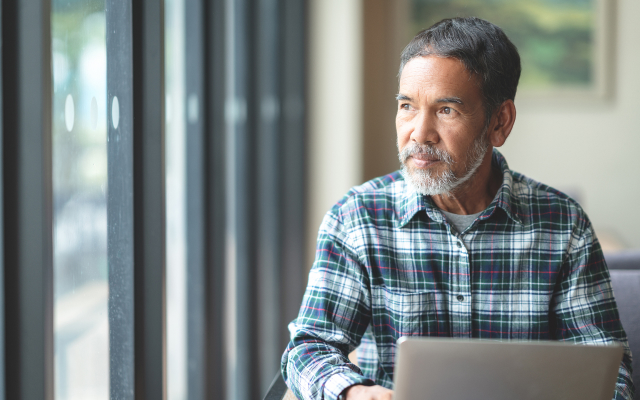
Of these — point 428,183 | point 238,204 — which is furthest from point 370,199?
point 238,204

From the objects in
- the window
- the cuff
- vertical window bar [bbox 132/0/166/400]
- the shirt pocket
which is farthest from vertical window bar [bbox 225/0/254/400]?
the cuff

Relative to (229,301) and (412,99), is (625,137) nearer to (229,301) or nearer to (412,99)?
(229,301)

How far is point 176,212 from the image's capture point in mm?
1803

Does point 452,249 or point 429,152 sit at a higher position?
point 429,152

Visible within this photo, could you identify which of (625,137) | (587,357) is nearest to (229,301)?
(587,357)

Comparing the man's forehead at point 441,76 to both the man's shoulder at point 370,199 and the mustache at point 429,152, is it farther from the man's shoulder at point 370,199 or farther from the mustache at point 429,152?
the man's shoulder at point 370,199

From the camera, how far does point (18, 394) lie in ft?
2.93

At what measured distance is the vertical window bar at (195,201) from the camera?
1.83 m

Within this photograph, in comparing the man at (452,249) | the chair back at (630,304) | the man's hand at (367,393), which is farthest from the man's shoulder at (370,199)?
the chair back at (630,304)

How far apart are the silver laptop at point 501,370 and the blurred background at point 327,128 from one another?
0.67 metres

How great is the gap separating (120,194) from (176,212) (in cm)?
64

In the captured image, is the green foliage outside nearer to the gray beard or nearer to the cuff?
the gray beard

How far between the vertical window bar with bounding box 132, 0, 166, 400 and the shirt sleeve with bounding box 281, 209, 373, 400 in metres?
0.33

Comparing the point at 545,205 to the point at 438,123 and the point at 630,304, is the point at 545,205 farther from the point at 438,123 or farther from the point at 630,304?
the point at 630,304
